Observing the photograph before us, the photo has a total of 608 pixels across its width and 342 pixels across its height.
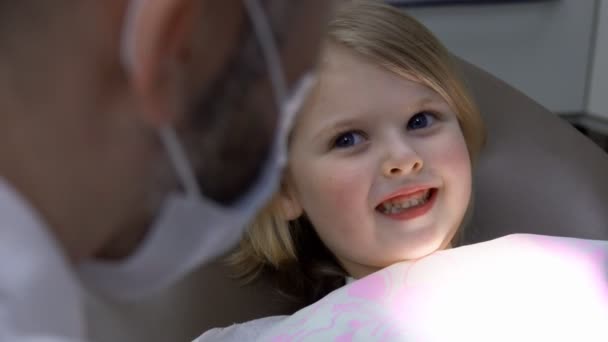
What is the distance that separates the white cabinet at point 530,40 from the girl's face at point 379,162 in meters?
0.87

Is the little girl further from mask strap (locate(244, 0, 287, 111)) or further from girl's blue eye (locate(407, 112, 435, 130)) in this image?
mask strap (locate(244, 0, 287, 111))

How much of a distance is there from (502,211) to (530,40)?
0.83 meters

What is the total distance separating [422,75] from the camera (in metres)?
0.99

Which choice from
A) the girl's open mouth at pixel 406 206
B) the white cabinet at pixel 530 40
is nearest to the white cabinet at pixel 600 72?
the white cabinet at pixel 530 40

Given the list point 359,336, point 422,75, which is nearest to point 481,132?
point 422,75

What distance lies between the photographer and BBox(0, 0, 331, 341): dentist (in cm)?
41

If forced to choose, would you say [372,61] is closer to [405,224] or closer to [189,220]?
[405,224]

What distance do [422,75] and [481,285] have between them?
298 mm

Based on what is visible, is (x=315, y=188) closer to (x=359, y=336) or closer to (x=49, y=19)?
(x=359, y=336)

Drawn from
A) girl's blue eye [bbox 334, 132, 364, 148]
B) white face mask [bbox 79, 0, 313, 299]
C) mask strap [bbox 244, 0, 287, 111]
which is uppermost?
mask strap [bbox 244, 0, 287, 111]

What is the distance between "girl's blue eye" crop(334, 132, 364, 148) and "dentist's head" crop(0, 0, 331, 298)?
46cm

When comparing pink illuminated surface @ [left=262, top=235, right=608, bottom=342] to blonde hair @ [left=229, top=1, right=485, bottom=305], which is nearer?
pink illuminated surface @ [left=262, top=235, right=608, bottom=342]

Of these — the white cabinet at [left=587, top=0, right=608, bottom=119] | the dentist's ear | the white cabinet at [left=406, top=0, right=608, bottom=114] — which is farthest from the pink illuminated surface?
the white cabinet at [left=587, top=0, right=608, bottom=119]

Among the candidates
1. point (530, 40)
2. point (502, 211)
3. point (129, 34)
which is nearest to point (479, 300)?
point (502, 211)
